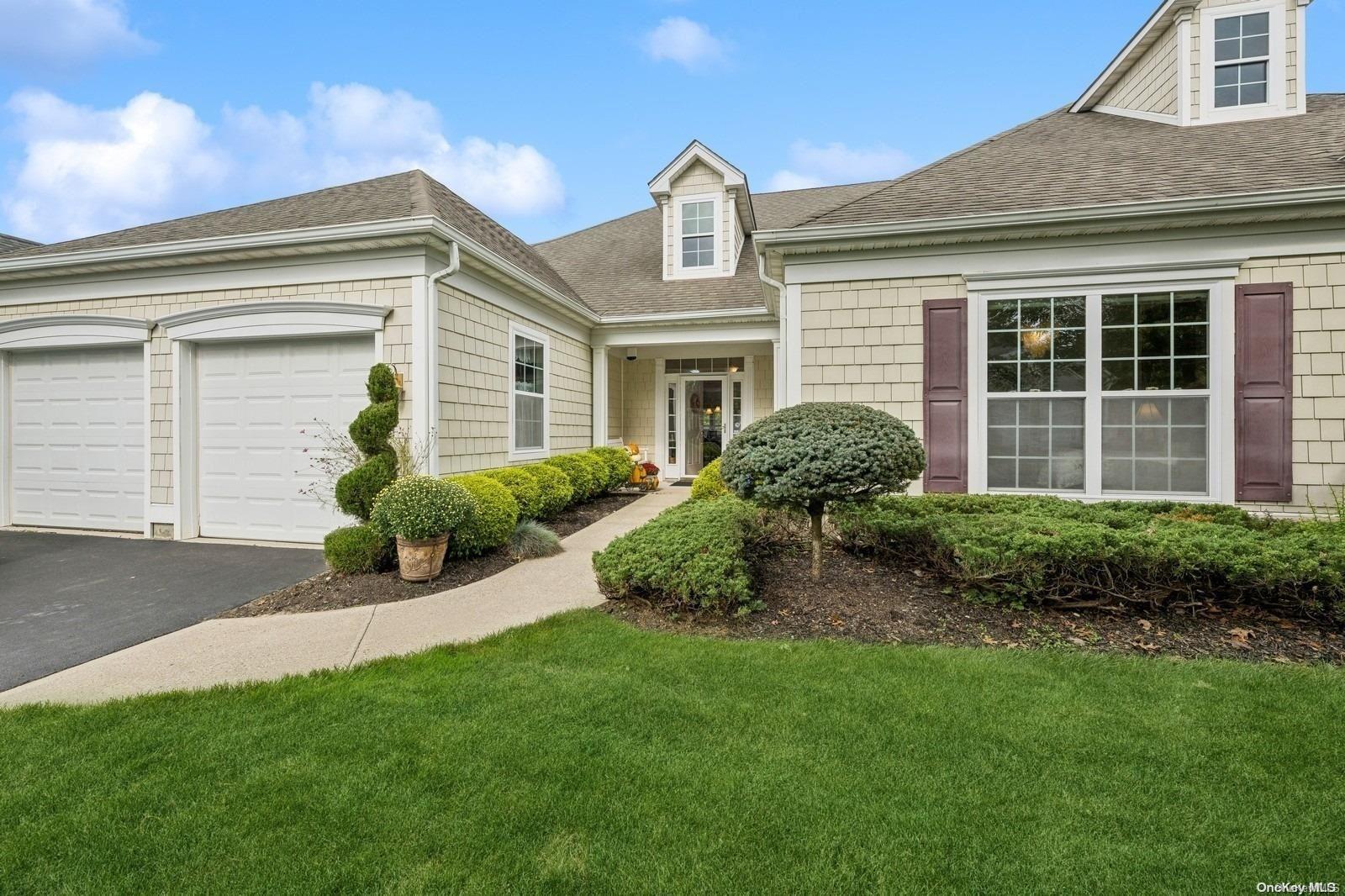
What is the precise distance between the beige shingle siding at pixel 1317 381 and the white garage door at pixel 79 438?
39.0ft

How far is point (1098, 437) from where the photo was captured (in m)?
6.12

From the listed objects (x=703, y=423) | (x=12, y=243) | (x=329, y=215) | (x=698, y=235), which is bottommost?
(x=703, y=423)

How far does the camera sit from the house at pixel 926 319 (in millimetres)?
5805

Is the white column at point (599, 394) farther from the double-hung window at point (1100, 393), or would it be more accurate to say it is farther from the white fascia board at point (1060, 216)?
the double-hung window at point (1100, 393)

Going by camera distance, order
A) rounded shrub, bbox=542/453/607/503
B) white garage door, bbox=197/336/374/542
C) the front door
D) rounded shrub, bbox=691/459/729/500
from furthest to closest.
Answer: the front door < rounded shrub, bbox=542/453/607/503 < rounded shrub, bbox=691/459/729/500 < white garage door, bbox=197/336/374/542

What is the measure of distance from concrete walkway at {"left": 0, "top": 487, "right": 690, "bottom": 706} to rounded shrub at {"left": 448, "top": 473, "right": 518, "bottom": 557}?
1.76 ft

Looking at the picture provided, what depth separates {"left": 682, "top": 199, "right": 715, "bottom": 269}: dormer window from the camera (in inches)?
467

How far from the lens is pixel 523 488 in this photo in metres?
7.26

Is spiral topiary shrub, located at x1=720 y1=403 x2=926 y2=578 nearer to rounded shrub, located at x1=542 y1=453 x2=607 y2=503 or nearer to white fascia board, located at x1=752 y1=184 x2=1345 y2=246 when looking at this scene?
white fascia board, located at x1=752 y1=184 x2=1345 y2=246

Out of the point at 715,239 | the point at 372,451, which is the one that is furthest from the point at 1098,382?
the point at 715,239

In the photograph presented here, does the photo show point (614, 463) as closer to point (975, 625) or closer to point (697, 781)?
point (975, 625)

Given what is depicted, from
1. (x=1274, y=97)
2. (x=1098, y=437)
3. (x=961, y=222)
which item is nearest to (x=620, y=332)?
(x=961, y=222)

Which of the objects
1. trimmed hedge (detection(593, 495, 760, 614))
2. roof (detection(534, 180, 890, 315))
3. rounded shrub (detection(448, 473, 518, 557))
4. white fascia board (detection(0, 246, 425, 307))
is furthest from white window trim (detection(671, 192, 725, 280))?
trimmed hedge (detection(593, 495, 760, 614))

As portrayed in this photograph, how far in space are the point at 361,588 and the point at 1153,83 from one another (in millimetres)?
10860
